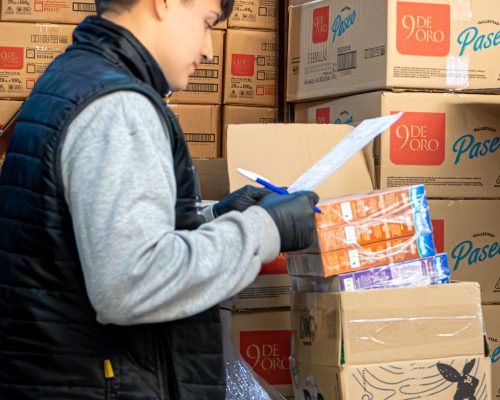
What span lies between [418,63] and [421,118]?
15 cm

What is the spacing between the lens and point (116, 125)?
103 centimetres

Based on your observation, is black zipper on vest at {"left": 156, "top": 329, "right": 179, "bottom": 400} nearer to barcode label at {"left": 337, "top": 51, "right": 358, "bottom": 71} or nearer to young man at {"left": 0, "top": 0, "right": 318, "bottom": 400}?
young man at {"left": 0, "top": 0, "right": 318, "bottom": 400}

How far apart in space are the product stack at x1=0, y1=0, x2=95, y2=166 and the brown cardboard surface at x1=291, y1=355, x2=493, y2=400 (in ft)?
5.36

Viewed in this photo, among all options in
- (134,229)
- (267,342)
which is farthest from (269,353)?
(134,229)

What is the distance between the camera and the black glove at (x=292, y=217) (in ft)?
4.01

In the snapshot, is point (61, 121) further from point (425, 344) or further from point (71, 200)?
point (425, 344)

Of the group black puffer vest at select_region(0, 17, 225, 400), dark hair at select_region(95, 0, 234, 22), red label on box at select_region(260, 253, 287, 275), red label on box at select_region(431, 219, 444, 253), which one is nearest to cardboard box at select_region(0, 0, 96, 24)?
red label on box at select_region(260, 253, 287, 275)

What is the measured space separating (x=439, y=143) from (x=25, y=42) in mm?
1488

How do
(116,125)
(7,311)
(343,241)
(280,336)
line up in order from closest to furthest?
(116,125), (7,311), (343,241), (280,336)

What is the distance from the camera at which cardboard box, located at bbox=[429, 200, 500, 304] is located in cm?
230

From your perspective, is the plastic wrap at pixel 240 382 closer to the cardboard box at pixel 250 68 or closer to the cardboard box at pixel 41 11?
the cardboard box at pixel 250 68

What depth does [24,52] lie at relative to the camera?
295cm

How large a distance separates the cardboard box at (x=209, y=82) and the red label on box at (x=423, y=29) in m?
0.90

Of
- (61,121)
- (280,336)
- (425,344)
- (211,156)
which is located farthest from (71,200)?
(211,156)
